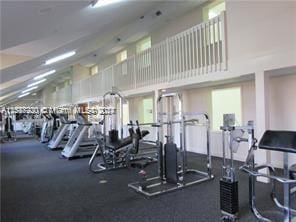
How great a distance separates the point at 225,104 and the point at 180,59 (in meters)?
1.80

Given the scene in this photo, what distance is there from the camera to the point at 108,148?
5746 millimetres

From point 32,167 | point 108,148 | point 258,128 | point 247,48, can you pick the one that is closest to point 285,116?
point 258,128


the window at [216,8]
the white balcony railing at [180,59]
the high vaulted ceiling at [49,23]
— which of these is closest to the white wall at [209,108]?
the white balcony railing at [180,59]

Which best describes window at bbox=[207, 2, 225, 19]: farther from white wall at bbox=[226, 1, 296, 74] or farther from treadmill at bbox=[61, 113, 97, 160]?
treadmill at bbox=[61, 113, 97, 160]

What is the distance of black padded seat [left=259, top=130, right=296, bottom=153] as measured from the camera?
2.57 meters

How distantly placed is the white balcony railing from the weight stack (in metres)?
2.82

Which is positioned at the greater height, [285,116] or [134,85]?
[134,85]

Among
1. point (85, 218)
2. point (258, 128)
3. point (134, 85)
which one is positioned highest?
point (134, 85)

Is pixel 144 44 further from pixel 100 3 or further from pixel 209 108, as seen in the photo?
pixel 100 3

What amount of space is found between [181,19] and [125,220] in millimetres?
7186

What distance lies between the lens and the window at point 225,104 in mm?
6164

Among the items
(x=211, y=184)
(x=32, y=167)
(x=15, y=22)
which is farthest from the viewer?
(x=32, y=167)

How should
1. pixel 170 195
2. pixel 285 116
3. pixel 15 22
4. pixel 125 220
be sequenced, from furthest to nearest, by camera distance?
pixel 285 116, pixel 170 195, pixel 15 22, pixel 125 220

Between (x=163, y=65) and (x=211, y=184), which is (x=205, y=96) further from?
(x=211, y=184)
